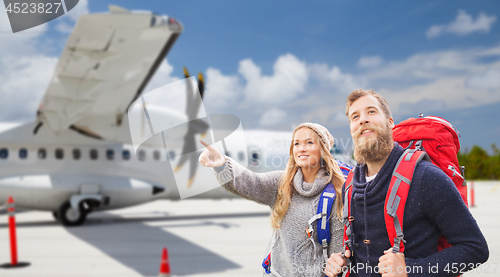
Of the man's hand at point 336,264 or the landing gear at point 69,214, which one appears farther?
the landing gear at point 69,214

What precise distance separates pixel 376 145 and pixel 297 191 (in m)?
0.59

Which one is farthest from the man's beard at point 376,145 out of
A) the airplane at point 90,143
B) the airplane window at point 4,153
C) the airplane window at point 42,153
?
the airplane window at point 4,153

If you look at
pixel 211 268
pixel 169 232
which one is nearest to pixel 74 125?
pixel 169 232

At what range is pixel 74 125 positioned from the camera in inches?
378

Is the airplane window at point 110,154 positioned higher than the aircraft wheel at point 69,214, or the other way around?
the airplane window at point 110,154

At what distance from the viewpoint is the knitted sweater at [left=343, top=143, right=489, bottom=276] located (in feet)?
4.40

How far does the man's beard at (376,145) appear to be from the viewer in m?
1.53

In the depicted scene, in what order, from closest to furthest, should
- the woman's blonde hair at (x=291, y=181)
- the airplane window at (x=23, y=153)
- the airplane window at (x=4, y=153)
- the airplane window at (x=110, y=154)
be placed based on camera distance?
the woman's blonde hair at (x=291, y=181), the airplane window at (x=4, y=153), the airplane window at (x=23, y=153), the airplane window at (x=110, y=154)

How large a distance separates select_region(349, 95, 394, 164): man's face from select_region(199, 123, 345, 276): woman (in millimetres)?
352

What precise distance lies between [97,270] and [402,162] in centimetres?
513

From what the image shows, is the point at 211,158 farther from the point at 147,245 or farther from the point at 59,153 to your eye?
the point at 59,153

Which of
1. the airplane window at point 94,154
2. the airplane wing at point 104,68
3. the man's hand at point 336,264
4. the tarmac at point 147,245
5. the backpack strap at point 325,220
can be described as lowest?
the tarmac at point 147,245

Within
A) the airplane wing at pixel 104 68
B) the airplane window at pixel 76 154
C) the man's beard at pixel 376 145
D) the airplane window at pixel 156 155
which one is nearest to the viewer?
the man's beard at pixel 376 145

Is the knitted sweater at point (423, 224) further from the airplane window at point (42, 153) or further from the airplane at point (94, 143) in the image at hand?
the airplane window at point (42, 153)
